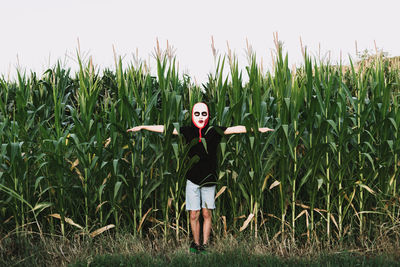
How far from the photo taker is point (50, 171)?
4.16m

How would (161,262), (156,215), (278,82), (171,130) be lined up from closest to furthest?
(161,262) < (171,130) < (278,82) < (156,215)

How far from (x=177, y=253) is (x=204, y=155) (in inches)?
42.7

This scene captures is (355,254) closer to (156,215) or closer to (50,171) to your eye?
(156,215)

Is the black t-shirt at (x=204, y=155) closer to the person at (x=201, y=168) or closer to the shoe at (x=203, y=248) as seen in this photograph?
the person at (x=201, y=168)

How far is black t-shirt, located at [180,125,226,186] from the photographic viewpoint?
4.02 meters

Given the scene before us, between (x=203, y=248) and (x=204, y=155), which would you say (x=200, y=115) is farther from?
(x=203, y=248)

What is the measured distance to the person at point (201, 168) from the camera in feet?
13.1

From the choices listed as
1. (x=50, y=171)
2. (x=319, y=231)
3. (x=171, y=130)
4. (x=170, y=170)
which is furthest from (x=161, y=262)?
(x=319, y=231)

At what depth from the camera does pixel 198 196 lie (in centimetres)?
402

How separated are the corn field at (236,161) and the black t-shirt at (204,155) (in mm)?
96

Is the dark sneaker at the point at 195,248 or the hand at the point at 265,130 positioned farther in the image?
the dark sneaker at the point at 195,248

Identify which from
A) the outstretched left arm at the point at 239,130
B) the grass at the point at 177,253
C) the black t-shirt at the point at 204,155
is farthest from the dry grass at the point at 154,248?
the outstretched left arm at the point at 239,130

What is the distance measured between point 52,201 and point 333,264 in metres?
3.32

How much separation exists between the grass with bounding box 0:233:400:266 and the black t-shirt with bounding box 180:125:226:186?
711 millimetres
